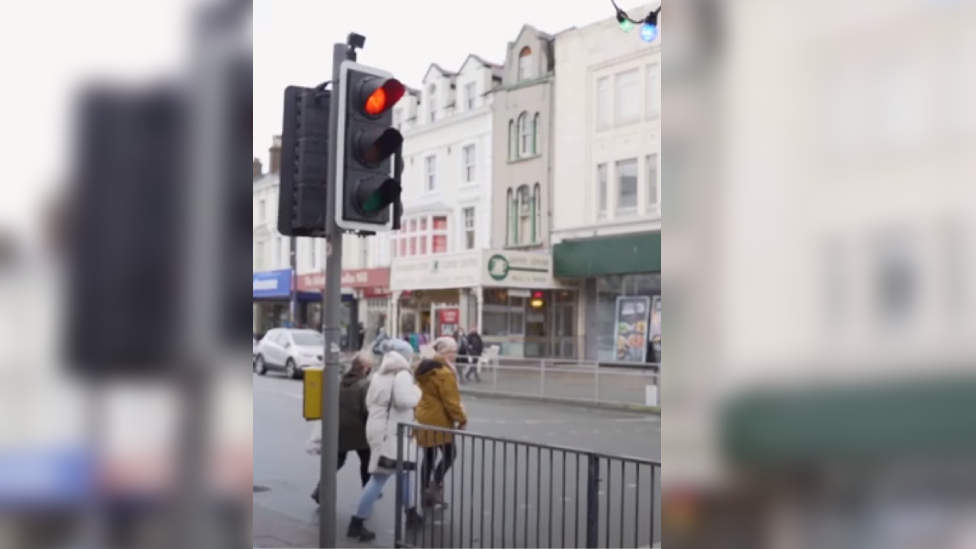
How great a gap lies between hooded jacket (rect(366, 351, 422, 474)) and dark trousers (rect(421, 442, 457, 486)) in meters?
0.29

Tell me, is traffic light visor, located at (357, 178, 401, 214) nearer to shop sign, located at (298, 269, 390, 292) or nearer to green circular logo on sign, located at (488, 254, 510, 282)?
green circular logo on sign, located at (488, 254, 510, 282)

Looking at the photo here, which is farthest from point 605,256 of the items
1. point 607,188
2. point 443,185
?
point 443,185

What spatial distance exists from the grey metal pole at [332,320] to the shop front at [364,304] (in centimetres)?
2638

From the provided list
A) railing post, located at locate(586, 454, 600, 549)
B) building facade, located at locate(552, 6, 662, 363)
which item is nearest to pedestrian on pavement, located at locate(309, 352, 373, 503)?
railing post, located at locate(586, 454, 600, 549)

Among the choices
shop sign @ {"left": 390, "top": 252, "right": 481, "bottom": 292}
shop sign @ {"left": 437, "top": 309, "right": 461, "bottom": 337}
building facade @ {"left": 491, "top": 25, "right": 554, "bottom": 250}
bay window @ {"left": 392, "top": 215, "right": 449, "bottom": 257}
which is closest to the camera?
shop sign @ {"left": 390, "top": 252, "right": 481, "bottom": 292}

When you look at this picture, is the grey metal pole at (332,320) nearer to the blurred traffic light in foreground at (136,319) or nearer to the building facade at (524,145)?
the blurred traffic light in foreground at (136,319)

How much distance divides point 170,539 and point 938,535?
0.83 metres

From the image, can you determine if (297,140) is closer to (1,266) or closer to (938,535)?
(1,266)

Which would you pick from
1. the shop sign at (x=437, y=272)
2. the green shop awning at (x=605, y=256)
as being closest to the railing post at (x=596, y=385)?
the green shop awning at (x=605, y=256)

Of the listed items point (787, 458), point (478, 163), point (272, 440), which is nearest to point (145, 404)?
point (787, 458)

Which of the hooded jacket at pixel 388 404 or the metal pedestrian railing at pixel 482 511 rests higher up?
the hooded jacket at pixel 388 404

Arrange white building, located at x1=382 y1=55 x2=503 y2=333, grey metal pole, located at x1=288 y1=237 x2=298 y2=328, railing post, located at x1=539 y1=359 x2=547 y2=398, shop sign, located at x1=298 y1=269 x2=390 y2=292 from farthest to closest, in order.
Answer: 1. grey metal pole, located at x1=288 y1=237 x2=298 y2=328
2. shop sign, located at x1=298 y1=269 x2=390 y2=292
3. white building, located at x1=382 y1=55 x2=503 y2=333
4. railing post, located at x1=539 y1=359 x2=547 y2=398

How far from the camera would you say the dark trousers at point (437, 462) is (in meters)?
6.71

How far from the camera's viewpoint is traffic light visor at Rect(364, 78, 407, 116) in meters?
4.69
